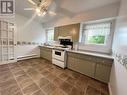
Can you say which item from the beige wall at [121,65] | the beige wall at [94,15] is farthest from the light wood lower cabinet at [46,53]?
the beige wall at [121,65]

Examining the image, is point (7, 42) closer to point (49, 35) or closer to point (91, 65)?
point (49, 35)

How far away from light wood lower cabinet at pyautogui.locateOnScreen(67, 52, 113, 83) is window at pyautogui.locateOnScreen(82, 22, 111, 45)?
2.83 ft

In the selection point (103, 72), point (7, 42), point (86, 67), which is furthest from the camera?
point (7, 42)

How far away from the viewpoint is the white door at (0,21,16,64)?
323 cm

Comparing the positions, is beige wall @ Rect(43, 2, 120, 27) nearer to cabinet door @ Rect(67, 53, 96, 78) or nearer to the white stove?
the white stove

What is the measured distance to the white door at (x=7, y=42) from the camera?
3.23m

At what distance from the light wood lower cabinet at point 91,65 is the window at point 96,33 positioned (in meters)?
0.86

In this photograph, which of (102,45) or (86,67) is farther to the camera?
(102,45)

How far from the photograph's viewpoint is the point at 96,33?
2.91 metres

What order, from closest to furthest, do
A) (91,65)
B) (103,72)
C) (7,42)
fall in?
(103,72), (91,65), (7,42)

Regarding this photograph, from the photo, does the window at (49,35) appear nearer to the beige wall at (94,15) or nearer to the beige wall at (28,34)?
the beige wall at (28,34)

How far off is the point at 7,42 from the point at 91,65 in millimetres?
3854

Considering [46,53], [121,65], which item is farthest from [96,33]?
[46,53]

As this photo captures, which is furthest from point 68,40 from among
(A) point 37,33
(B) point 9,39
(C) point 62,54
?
(B) point 9,39
